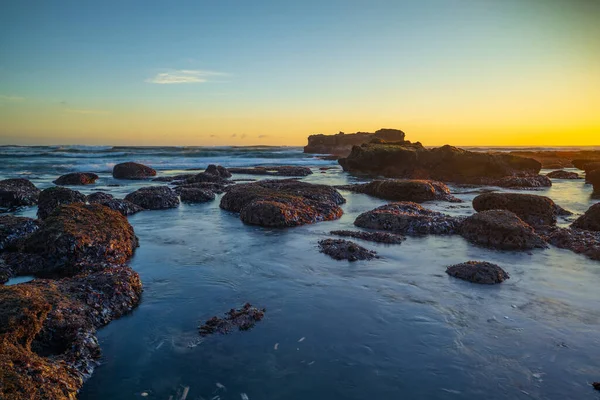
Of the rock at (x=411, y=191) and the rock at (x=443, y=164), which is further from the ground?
the rock at (x=443, y=164)

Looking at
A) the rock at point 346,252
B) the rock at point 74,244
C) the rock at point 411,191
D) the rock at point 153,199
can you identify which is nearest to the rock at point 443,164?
the rock at point 411,191

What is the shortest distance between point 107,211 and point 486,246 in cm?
976

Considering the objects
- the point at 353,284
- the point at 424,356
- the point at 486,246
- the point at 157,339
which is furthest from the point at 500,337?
the point at 486,246

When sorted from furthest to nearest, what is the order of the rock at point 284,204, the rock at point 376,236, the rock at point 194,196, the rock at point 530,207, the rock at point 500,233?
1. the rock at point 194,196
2. the rock at point 530,207
3. the rock at point 284,204
4. the rock at point 376,236
5. the rock at point 500,233

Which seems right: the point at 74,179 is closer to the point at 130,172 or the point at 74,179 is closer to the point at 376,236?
the point at 130,172

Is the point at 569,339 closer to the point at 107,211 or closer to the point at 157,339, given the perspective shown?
the point at 157,339

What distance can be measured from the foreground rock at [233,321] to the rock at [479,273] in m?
4.12

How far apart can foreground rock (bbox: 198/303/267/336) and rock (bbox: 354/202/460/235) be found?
701 centimetres

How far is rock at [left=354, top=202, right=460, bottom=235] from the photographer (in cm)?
1194

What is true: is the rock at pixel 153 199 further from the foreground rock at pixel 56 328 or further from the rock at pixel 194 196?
the foreground rock at pixel 56 328

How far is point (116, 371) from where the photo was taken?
456 centimetres

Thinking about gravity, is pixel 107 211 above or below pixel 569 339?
above

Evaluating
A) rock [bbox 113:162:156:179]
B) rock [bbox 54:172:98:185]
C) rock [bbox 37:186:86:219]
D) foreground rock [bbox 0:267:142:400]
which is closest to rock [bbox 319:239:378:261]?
foreground rock [bbox 0:267:142:400]

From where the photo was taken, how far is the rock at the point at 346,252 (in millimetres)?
8977
